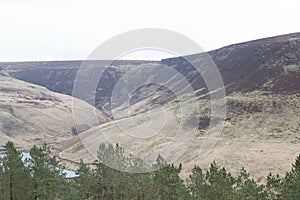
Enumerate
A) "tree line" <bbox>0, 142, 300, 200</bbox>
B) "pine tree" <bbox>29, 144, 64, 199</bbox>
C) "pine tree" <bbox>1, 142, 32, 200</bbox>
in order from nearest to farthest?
"pine tree" <bbox>1, 142, 32, 200</bbox>, "pine tree" <bbox>29, 144, 64, 199</bbox>, "tree line" <bbox>0, 142, 300, 200</bbox>

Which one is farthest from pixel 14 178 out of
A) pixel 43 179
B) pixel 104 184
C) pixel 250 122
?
pixel 250 122

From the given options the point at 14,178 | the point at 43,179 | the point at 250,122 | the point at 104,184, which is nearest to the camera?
the point at 14,178

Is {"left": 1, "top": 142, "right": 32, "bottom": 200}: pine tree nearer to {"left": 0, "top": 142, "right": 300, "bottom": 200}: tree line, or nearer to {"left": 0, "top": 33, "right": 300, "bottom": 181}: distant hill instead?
{"left": 0, "top": 142, "right": 300, "bottom": 200}: tree line

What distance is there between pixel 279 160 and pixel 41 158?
61.5m

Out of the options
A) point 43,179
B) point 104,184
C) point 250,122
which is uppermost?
point 43,179

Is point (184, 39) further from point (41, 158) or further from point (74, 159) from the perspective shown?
point (74, 159)

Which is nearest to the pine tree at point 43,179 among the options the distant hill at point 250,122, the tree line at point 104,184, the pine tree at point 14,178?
the tree line at point 104,184

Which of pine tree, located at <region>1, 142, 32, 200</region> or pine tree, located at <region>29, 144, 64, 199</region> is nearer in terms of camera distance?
pine tree, located at <region>1, 142, 32, 200</region>

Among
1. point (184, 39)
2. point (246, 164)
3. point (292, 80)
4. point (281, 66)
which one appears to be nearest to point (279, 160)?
point (246, 164)

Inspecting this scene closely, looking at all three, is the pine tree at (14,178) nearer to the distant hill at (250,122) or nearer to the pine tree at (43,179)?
the pine tree at (43,179)

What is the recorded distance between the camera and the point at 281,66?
494 feet

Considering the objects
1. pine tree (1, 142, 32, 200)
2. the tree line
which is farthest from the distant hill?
pine tree (1, 142, 32, 200)

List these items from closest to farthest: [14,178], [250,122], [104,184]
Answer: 1. [14,178]
2. [104,184]
3. [250,122]

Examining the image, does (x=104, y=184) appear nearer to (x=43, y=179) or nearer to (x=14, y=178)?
(x=43, y=179)
